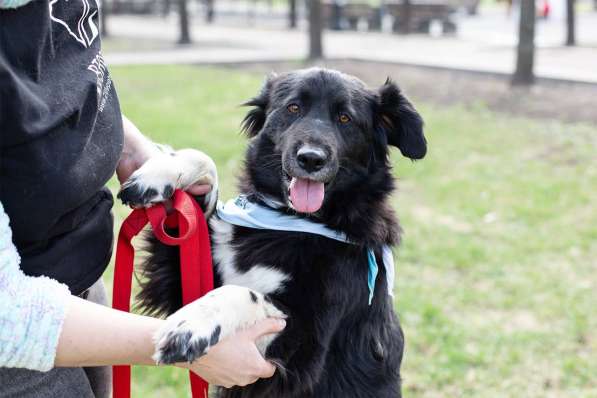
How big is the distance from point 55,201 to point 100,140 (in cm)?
25

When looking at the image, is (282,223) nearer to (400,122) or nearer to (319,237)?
(319,237)

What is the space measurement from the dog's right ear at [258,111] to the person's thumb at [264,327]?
1.26 m

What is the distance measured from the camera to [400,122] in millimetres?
2826

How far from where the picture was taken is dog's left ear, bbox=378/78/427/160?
9.07ft

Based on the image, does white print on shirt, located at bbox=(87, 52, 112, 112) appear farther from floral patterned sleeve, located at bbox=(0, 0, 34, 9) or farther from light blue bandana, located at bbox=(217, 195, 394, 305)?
light blue bandana, located at bbox=(217, 195, 394, 305)

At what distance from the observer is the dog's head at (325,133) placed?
2654mm

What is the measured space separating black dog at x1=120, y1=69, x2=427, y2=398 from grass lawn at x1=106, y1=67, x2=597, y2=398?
129 centimetres

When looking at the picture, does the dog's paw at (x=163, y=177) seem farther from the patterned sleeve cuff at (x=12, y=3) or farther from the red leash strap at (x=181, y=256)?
the patterned sleeve cuff at (x=12, y=3)

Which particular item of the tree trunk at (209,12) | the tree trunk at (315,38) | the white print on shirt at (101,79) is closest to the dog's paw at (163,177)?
the white print on shirt at (101,79)

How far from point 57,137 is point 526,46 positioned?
1069 centimetres

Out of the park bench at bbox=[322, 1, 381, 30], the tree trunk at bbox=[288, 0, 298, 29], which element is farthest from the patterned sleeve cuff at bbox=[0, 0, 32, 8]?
the tree trunk at bbox=[288, 0, 298, 29]

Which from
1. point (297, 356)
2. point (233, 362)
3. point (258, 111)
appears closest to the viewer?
point (233, 362)

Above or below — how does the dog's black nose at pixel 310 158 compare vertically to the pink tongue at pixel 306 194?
above

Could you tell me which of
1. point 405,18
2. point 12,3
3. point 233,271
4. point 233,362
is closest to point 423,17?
point 405,18
